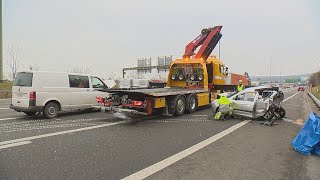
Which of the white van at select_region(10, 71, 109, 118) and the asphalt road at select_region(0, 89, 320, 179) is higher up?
the white van at select_region(10, 71, 109, 118)

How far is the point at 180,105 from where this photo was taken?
12.0 metres

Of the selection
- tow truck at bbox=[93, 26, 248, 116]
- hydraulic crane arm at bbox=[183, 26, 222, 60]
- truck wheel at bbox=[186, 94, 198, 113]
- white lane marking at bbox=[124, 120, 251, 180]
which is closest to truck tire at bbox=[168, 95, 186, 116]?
tow truck at bbox=[93, 26, 248, 116]

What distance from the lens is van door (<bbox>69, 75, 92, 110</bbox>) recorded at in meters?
11.4

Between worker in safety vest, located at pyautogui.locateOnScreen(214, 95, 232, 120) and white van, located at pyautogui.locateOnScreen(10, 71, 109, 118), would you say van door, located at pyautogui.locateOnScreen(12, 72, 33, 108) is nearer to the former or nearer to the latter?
white van, located at pyautogui.locateOnScreen(10, 71, 109, 118)

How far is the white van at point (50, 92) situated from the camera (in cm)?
1011

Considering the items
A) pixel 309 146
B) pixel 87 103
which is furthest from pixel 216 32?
pixel 309 146

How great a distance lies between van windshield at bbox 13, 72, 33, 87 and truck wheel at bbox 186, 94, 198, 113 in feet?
22.0

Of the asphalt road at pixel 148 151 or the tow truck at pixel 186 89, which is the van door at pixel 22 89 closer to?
the asphalt road at pixel 148 151

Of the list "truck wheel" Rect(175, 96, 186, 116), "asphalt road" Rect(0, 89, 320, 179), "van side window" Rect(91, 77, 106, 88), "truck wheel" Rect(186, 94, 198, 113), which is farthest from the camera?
"truck wheel" Rect(186, 94, 198, 113)

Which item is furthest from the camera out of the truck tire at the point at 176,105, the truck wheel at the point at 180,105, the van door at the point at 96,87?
the van door at the point at 96,87

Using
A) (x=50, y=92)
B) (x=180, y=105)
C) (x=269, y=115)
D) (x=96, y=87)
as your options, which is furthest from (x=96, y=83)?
(x=269, y=115)

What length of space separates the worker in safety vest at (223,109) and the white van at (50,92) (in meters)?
5.50

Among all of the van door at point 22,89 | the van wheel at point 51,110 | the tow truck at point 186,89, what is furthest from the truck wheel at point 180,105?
the van door at point 22,89

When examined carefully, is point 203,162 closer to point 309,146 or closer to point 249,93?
point 309,146
